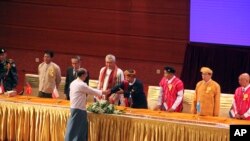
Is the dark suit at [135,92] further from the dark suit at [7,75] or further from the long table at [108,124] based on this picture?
the dark suit at [7,75]

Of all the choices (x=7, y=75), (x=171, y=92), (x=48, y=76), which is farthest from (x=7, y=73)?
(x=171, y=92)

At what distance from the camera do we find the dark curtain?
1121cm

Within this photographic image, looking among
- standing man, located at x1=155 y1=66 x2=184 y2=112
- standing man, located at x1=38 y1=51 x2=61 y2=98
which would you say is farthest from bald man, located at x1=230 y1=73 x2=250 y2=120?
standing man, located at x1=38 y1=51 x2=61 y2=98

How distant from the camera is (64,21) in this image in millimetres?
12344

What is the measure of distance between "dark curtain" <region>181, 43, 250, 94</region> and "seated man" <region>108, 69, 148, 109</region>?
3.14m

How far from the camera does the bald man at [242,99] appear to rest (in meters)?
8.22

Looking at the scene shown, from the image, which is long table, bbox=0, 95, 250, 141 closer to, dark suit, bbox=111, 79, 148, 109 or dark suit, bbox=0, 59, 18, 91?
dark suit, bbox=111, 79, 148, 109

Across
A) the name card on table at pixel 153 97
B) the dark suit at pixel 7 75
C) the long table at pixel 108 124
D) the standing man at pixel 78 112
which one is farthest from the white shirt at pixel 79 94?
the dark suit at pixel 7 75

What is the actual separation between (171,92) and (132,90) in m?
0.70

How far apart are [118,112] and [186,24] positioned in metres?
4.15

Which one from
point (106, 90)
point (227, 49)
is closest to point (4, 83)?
point (106, 90)

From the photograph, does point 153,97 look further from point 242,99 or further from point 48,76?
point 48,76

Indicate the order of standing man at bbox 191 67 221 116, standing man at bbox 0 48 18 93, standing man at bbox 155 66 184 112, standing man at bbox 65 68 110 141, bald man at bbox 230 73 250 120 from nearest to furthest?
standing man at bbox 65 68 110 141
bald man at bbox 230 73 250 120
standing man at bbox 191 67 221 116
standing man at bbox 155 66 184 112
standing man at bbox 0 48 18 93

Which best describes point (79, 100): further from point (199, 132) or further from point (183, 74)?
point (183, 74)
